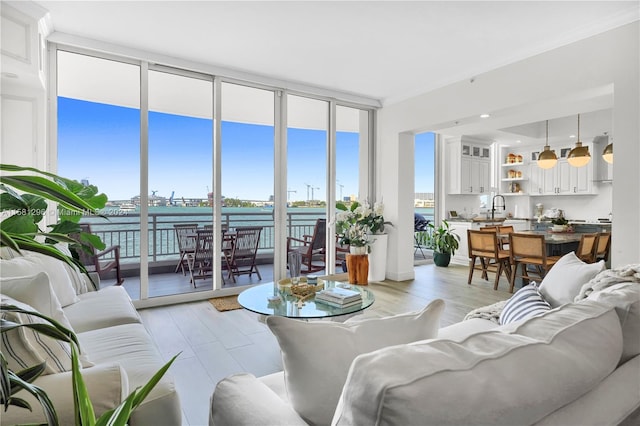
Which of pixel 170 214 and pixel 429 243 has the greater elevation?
pixel 170 214

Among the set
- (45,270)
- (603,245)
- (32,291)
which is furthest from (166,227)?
(603,245)

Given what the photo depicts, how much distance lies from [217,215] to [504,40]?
11.9ft

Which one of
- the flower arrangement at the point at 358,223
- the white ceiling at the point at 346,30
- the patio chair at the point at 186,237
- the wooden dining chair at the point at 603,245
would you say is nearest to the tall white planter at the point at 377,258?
the flower arrangement at the point at 358,223

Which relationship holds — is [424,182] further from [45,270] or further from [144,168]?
Result: [45,270]

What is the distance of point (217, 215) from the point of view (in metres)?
4.37

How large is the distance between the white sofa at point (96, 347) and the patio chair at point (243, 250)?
193 cm

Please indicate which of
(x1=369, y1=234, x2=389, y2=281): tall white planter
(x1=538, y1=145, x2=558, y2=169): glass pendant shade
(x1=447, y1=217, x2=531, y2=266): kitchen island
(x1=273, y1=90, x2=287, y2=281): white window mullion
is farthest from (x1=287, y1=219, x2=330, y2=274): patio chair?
(x1=538, y1=145, x2=558, y2=169): glass pendant shade

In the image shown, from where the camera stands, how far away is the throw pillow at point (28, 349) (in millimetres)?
1186

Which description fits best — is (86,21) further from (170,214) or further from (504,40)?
(504,40)

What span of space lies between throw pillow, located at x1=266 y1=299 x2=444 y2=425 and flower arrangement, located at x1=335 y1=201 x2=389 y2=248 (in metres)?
3.97

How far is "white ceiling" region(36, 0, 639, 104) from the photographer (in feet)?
9.76

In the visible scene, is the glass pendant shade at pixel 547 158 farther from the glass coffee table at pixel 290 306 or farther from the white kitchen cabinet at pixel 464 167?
the glass coffee table at pixel 290 306

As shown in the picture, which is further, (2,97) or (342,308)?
(2,97)

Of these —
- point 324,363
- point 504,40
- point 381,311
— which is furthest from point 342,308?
point 504,40
